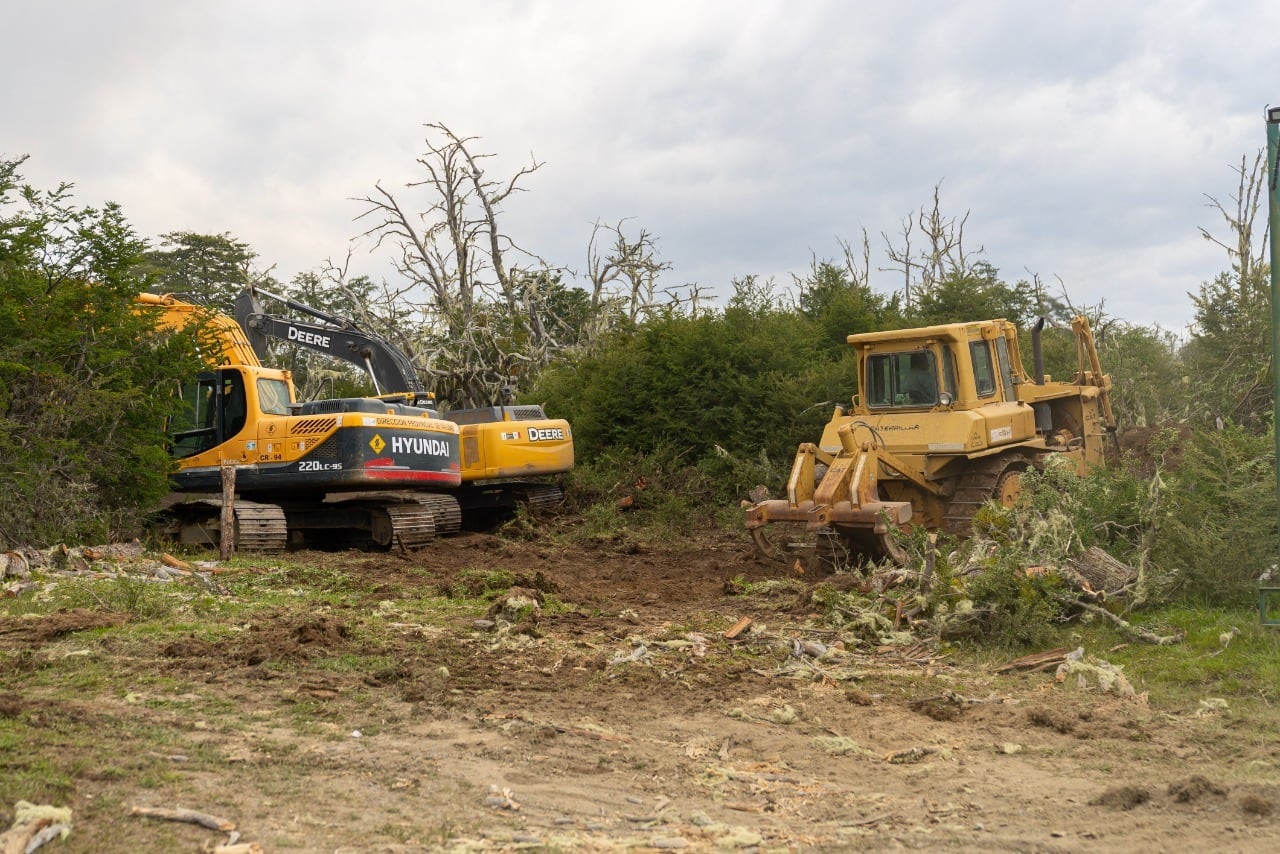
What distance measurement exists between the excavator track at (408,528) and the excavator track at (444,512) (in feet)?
0.67

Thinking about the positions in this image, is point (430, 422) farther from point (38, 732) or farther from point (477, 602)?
point (38, 732)

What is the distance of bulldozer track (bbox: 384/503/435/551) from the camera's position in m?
15.3

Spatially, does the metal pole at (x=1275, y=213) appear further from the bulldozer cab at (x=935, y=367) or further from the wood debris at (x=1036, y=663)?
the bulldozer cab at (x=935, y=367)

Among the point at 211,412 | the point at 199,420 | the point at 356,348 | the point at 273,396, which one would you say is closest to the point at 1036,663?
the point at 273,396

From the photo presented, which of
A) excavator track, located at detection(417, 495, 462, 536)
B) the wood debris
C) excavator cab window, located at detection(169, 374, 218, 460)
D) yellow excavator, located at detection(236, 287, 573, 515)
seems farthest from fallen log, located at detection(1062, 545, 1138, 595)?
excavator cab window, located at detection(169, 374, 218, 460)

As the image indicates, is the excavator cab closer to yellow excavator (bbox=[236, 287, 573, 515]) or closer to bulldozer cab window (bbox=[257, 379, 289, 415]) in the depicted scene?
bulldozer cab window (bbox=[257, 379, 289, 415])

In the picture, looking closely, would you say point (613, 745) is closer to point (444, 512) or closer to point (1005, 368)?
point (1005, 368)

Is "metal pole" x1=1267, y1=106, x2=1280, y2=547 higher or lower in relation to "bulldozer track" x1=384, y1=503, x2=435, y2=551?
higher

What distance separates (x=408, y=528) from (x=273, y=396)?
101 inches

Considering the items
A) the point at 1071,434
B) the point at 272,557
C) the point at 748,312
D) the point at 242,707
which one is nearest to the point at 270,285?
the point at 748,312

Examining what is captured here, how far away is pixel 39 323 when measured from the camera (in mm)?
12781

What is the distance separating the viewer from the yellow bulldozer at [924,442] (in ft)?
38.9

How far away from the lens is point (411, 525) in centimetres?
1541

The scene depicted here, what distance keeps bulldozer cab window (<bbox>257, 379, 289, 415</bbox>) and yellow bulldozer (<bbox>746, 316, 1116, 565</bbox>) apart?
260 inches
